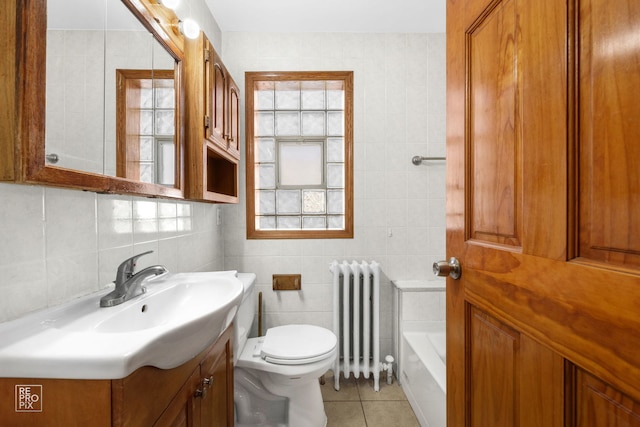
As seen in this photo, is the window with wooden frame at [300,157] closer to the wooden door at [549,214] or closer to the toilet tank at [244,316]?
the toilet tank at [244,316]

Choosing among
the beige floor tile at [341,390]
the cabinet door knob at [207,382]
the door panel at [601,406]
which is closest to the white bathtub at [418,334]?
the beige floor tile at [341,390]

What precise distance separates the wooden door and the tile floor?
1075mm

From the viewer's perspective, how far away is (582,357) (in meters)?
0.47

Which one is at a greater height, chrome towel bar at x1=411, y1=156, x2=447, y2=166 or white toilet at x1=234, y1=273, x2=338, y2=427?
chrome towel bar at x1=411, y1=156, x2=447, y2=166

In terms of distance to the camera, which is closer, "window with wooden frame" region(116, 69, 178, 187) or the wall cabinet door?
"window with wooden frame" region(116, 69, 178, 187)

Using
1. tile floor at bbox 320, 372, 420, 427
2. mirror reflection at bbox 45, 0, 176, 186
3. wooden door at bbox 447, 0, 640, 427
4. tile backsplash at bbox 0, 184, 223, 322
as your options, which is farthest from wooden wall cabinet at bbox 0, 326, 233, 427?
tile floor at bbox 320, 372, 420, 427

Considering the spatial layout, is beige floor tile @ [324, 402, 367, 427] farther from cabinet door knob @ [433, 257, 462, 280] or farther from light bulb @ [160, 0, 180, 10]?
light bulb @ [160, 0, 180, 10]

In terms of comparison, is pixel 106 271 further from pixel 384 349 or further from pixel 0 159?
pixel 384 349

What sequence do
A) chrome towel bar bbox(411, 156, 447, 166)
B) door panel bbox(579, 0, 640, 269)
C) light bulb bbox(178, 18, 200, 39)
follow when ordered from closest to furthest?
1. door panel bbox(579, 0, 640, 269)
2. light bulb bbox(178, 18, 200, 39)
3. chrome towel bar bbox(411, 156, 447, 166)

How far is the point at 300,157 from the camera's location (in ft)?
Answer: 7.73

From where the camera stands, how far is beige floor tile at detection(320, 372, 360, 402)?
6.40ft

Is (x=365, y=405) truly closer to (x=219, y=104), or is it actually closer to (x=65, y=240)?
(x=65, y=240)

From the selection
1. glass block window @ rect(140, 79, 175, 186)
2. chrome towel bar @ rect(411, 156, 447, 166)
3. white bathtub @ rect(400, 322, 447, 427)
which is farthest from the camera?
chrome towel bar @ rect(411, 156, 447, 166)

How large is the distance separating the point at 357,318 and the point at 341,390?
1.59 feet
